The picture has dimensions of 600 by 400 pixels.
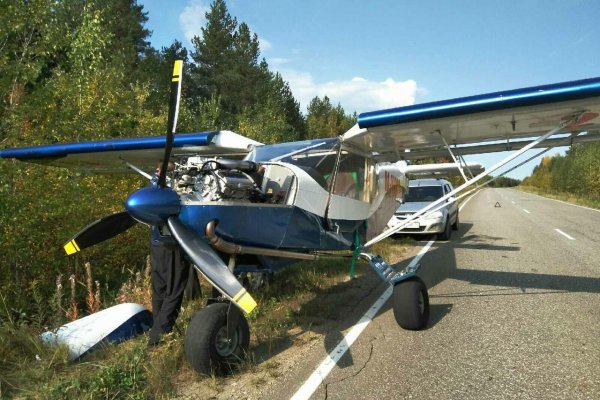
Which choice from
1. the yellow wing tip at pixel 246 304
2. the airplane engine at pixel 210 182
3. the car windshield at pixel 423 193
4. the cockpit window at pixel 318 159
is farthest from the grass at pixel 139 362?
the car windshield at pixel 423 193

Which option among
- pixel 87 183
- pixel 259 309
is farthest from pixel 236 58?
pixel 259 309

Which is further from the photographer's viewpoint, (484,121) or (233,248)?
(484,121)

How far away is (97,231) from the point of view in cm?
471

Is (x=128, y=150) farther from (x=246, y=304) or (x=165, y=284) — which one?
(x=246, y=304)

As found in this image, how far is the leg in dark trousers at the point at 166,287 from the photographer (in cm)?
414

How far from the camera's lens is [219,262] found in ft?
11.3

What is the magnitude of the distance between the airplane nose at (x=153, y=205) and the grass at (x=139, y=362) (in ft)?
4.01

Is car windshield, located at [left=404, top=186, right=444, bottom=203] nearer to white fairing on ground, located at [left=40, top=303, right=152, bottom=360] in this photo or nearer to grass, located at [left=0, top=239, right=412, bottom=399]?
grass, located at [left=0, top=239, right=412, bottom=399]

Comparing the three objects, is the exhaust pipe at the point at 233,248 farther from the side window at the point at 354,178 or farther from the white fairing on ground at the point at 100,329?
the white fairing on ground at the point at 100,329

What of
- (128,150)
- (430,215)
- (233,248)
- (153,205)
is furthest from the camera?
(430,215)

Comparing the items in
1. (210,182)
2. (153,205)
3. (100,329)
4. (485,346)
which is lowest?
(100,329)

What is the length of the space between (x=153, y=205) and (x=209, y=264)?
655 mm

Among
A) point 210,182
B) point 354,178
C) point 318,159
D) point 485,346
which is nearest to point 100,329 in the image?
point 210,182

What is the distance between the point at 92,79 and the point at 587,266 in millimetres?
10582
